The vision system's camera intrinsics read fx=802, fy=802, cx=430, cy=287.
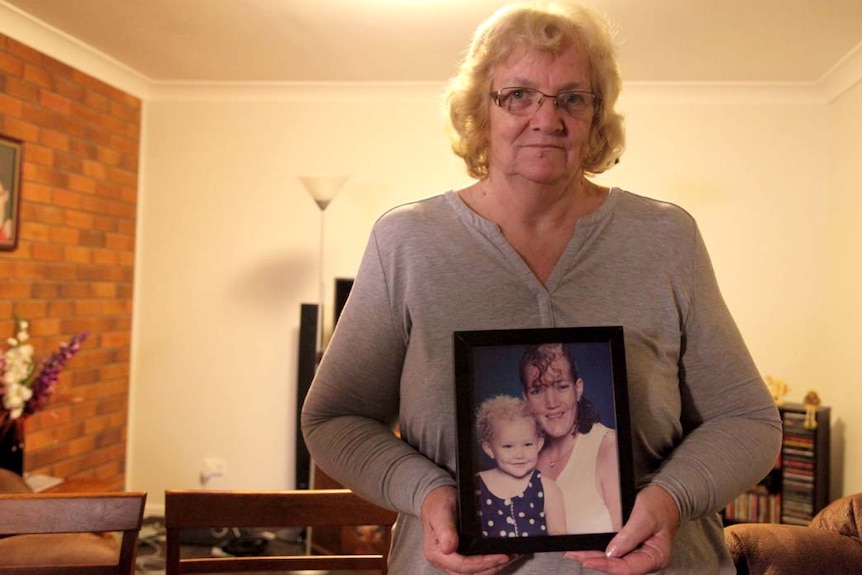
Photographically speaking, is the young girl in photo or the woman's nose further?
the woman's nose

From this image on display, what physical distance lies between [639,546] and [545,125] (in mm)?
515

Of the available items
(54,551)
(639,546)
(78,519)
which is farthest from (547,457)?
(54,551)

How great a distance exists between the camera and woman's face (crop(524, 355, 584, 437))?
92cm

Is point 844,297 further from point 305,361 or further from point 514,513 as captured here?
point 514,513

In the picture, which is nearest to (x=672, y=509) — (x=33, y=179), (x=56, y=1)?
(x=56, y=1)

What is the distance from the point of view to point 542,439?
0.92 meters

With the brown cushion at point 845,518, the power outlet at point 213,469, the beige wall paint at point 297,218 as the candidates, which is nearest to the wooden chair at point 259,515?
the brown cushion at point 845,518

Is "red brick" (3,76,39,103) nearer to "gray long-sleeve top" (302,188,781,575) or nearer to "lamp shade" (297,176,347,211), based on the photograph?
"lamp shade" (297,176,347,211)

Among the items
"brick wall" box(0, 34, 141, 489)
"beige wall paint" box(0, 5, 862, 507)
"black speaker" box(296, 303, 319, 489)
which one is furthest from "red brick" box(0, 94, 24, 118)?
"black speaker" box(296, 303, 319, 489)

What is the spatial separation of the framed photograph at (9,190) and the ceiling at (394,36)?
0.59m

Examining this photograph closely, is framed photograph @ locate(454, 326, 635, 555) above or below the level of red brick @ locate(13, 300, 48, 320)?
below

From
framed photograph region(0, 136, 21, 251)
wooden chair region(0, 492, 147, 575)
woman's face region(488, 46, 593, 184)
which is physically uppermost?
framed photograph region(0, 136, 21, 251)

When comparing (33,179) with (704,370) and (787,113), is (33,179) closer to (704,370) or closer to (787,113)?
(704,370)

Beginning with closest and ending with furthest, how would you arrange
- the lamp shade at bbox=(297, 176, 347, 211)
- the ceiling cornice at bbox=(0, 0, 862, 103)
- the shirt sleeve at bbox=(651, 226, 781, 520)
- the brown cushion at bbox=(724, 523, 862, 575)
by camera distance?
1. the shirt sleeve at bbox=(651, 226, 781, 520)
2. the brown cushion at bbox=(724, 523, 862, 575)
3. the ceiling cornice at bbox=(0, 0, 862, 103)
4. the lamp shade at bbox=(297, 176, 347, 211)
